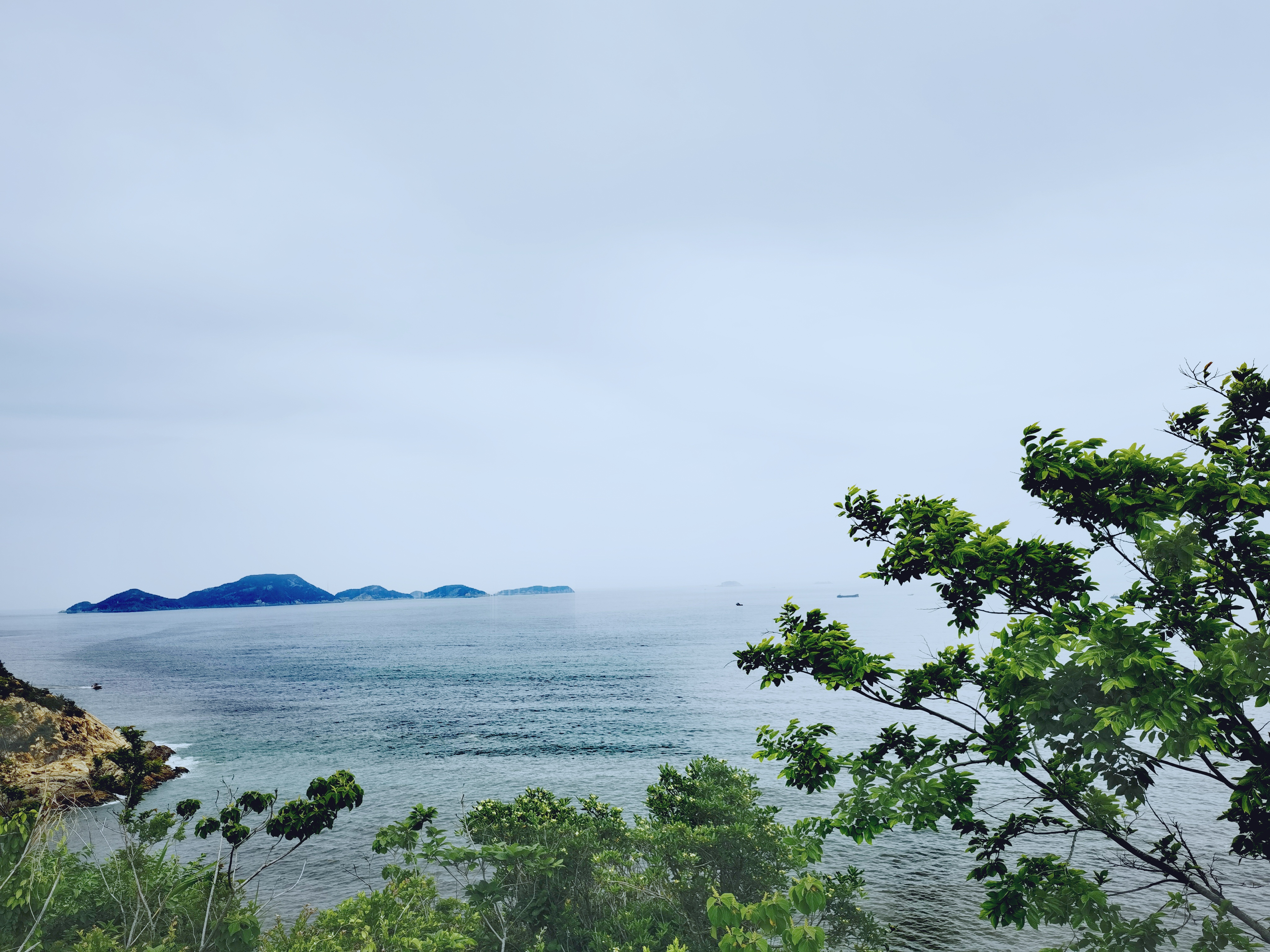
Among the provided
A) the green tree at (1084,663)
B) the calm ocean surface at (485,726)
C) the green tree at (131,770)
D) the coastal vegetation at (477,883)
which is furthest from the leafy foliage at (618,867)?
the calm ocean surface at (485,726)

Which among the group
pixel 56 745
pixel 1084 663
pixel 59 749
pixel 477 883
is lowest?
pixel 59 749

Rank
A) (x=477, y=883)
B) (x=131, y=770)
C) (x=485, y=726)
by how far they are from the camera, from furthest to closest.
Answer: (x=485, y=726)
(x=477, y=883)
(x=131, y=770)

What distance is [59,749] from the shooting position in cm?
4519

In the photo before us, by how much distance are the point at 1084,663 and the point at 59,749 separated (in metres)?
61.3

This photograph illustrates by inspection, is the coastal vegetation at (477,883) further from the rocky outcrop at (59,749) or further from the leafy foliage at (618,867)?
the rocky outcrop at (59,749)

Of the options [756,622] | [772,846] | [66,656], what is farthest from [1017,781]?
[66,656]

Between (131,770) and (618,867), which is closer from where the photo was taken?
(131,770)

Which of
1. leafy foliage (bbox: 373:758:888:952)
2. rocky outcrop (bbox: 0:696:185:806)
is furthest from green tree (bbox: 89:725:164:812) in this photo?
rocky outcrop (bbox: 0:696:185:806)

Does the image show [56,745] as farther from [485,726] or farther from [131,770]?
[131,770]

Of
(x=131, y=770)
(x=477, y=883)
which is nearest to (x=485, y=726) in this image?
(x=477, y=883)

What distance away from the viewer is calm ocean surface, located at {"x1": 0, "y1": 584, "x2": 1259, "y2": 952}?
30.7 m

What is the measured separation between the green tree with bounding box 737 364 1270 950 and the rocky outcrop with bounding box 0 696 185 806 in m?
44.7

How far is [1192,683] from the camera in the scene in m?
8.50

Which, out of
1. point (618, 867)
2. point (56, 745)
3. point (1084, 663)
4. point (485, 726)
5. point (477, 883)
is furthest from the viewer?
point (485, 726)
